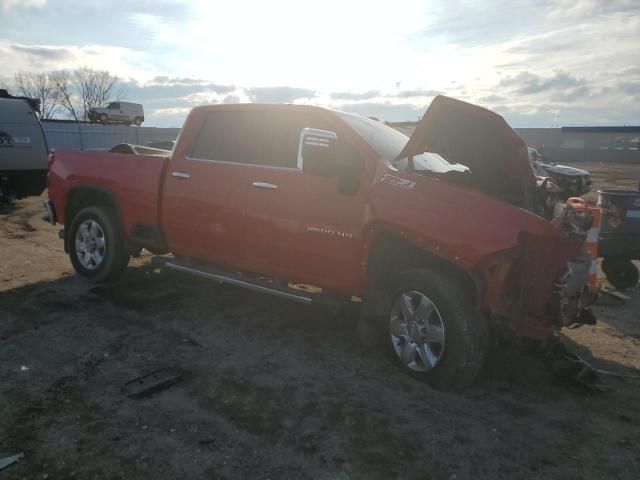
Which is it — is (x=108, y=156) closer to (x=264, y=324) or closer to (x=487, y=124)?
(x=264, y=324)

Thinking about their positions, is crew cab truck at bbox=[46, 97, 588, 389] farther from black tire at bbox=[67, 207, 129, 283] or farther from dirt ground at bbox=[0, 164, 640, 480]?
dirt ground at bbox=[0, 164, 640, 480]

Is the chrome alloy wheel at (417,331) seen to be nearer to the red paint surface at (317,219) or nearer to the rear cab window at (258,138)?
the red paint surface at (317,219)

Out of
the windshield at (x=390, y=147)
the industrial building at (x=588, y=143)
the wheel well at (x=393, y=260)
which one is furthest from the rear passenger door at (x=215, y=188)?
the industrial building at (x=588, y=143)

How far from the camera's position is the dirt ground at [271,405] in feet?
9.41

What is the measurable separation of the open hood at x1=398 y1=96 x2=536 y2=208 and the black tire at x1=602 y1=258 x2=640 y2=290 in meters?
3.75

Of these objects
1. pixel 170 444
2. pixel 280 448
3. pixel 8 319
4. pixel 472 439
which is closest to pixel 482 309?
pixel 472 439

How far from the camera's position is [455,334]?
3584mm

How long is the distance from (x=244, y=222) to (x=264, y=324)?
3.41 feet

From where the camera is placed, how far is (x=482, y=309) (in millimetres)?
3543

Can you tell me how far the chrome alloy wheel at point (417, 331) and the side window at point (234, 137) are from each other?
6.30 feet

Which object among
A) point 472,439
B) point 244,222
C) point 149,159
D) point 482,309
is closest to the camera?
point 472,439

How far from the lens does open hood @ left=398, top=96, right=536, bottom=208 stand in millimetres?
3795

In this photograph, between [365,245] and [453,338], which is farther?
[365,245]

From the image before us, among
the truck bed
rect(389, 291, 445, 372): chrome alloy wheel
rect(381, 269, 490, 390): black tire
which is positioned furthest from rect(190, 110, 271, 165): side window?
rect(381, 269, 490, 390): black tire
